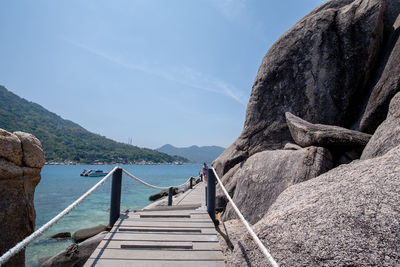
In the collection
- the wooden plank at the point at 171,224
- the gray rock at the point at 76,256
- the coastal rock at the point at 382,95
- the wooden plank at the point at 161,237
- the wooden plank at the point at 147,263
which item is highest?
the coastal rock at the point at 382,95

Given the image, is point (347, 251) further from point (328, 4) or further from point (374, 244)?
point (328, 4)

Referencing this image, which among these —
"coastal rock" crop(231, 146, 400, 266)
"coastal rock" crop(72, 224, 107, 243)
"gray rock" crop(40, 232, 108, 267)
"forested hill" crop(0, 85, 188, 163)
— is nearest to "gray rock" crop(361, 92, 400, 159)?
"coastal rock" crop(231, 146, 400, 266)

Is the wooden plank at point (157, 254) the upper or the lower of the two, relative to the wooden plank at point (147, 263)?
upper

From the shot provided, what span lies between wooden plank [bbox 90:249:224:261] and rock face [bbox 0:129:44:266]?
79.4 inches

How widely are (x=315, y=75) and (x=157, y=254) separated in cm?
1032

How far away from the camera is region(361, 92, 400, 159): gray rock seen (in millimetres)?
4746

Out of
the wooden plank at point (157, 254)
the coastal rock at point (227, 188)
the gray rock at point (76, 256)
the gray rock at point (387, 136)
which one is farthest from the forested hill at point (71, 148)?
the gray rock at point (387, 136)

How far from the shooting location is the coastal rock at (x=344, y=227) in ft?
6.96

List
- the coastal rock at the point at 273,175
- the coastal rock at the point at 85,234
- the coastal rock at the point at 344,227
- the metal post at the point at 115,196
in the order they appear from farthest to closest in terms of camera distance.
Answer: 1. the coastal rock at the point at 85,234
2. the coastal rock at the point at 273,175
3. the metal post at the point at 115,196
4. the coastal rock at the point at 344,227

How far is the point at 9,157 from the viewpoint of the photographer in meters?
4.59

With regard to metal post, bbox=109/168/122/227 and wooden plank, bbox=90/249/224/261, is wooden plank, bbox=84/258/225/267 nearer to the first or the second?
wooden plank, bbox=90/249/224/261

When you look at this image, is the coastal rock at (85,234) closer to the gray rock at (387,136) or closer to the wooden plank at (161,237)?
the wooden plank at (161,237)

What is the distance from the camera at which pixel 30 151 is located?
5.02 metres

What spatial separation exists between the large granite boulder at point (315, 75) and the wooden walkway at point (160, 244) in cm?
674
